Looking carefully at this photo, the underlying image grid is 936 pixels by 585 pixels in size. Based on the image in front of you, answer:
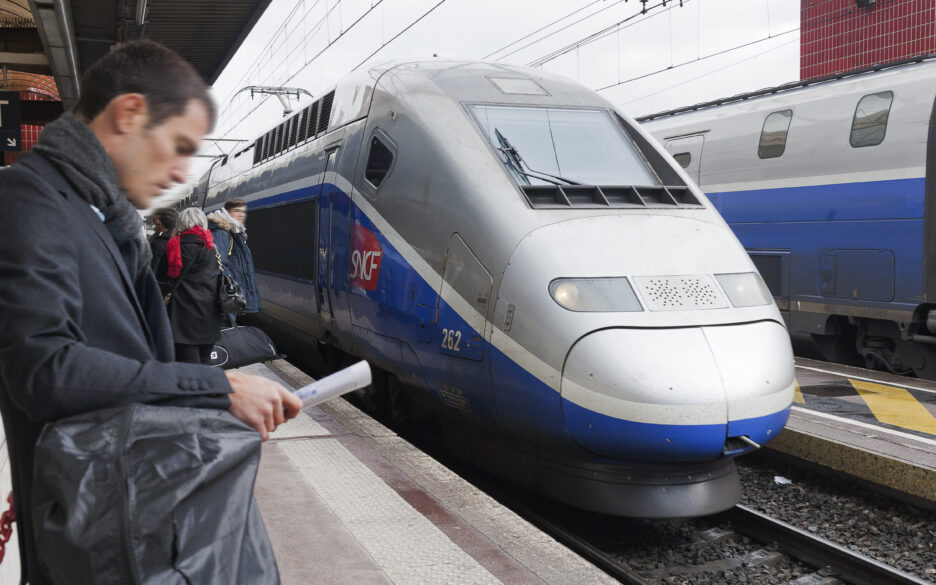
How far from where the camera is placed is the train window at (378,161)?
16.7ft

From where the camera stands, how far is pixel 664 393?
346 cm

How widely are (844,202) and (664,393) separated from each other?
527cm

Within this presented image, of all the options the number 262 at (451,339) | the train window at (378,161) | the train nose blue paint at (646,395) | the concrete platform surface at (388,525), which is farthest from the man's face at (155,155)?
the train window at (378,161)

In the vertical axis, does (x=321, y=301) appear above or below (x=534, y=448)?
above

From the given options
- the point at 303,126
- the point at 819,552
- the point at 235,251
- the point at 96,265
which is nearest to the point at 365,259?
the point at 235,251

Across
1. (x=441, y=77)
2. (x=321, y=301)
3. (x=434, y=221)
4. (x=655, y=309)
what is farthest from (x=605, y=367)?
(x=321, y=301)

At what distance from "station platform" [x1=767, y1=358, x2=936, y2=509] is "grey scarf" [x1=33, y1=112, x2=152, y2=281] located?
438 cm

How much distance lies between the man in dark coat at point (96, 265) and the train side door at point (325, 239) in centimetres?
459

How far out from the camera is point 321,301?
6246mm

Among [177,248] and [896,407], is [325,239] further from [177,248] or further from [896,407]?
[896,407]

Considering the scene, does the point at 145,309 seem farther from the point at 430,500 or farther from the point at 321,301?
the point at 321,301

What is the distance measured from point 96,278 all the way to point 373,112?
14.4ft

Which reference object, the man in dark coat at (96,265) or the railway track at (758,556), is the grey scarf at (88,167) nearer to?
the man in dark coat at (96,265)

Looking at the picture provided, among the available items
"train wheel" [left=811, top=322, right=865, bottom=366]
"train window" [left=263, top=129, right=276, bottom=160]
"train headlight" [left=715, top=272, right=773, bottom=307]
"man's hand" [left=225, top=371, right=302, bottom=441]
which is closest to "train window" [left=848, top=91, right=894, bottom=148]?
"train wheel" [left=811, top=322, right=865, bottom=366]
